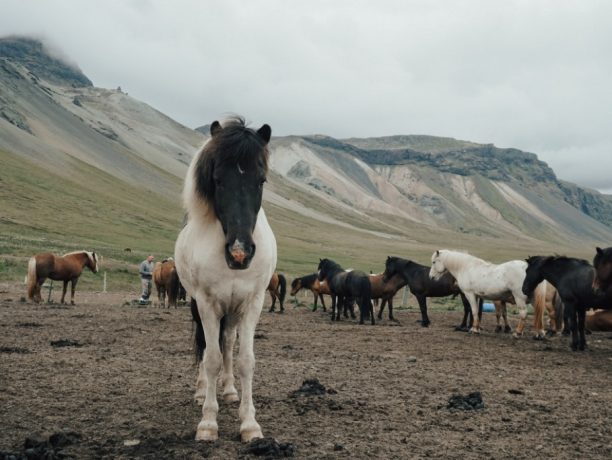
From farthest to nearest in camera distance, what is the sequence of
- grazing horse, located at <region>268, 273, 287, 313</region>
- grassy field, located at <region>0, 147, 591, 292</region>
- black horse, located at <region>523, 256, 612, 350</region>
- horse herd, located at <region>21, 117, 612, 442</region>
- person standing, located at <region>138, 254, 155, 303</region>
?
grassy field, located at <region>0, 147, 591, 292</region>
person standing, located at <region>138, 254, 155, 303</region>
grazing horse, located at <region>268, 273, 287, 313</region>
black horse, located at <region>523, 256, 612, 350</region>
horse herd, located at <region>21, 117, 612, 442</region>

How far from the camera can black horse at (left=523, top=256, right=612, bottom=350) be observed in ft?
38.3

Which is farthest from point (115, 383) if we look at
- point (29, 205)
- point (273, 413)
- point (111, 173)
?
point (111, 173)

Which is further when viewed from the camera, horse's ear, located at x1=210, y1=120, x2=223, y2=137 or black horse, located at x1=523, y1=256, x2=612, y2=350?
black horse, located at x1=523, y1=256, x2=612, y2=350

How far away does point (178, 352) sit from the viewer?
10062mm

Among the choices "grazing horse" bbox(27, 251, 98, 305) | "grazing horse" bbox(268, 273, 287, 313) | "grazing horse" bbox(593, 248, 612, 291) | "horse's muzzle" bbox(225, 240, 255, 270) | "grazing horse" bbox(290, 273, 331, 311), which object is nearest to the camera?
"horse's muzzle" bbox(225, 240, 255, 270)

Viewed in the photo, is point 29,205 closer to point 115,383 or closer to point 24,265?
point 24,265

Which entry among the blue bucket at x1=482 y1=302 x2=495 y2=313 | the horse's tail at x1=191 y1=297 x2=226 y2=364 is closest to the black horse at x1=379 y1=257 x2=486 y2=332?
the blue bucket at x1=482 y1=302 x2=495 y2=313

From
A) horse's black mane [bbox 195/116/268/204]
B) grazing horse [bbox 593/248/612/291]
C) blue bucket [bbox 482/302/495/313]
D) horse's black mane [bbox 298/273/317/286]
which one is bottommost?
blue bucket [bbox 482/302/495/313]

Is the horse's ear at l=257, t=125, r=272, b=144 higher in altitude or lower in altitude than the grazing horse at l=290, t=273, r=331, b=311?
higher

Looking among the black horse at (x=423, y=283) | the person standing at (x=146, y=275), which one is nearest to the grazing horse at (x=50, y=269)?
the person standing at (x=146, y=275)

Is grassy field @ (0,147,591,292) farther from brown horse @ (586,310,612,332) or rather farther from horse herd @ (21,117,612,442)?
horse herd @ (21,117,612,442)

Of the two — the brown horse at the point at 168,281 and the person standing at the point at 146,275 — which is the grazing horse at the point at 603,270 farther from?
the person standing at the point at 146,275

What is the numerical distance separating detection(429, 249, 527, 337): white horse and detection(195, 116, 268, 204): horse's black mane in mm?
11304

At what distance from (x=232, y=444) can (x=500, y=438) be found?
276cm
